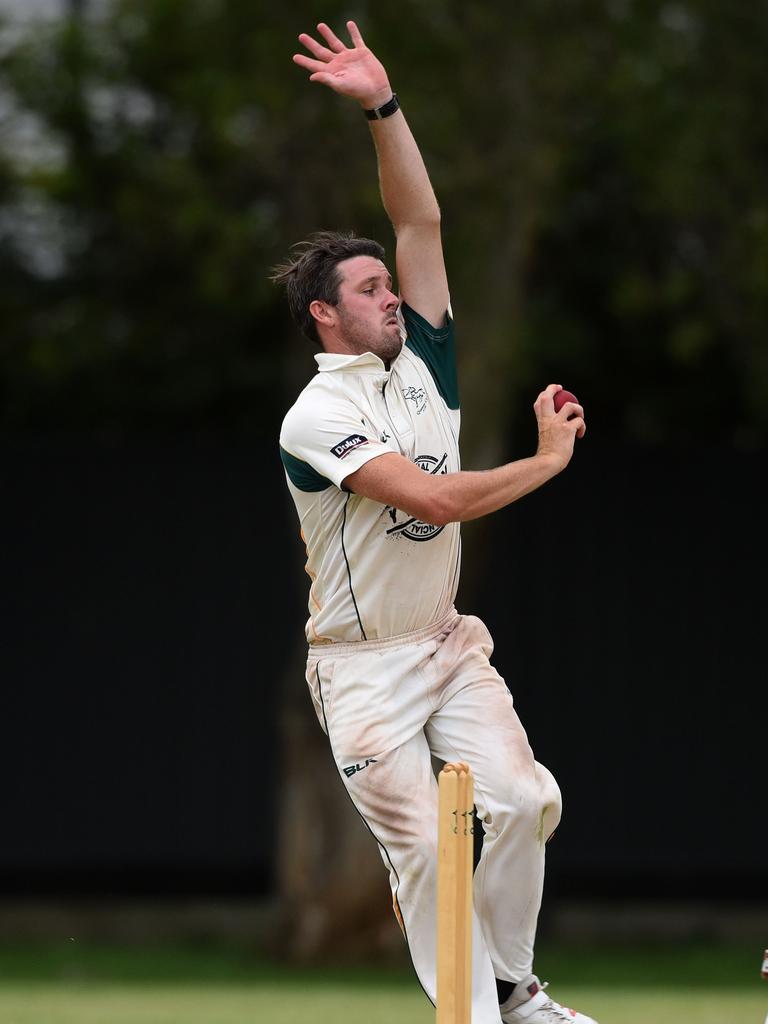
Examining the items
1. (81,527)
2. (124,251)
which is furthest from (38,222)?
(81,527)

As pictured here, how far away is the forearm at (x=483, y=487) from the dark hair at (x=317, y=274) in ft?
2.42

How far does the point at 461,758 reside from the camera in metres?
5.09

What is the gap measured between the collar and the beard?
0.03m

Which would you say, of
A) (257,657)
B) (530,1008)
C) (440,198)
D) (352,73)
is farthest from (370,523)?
(257,657)

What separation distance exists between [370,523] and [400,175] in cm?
103

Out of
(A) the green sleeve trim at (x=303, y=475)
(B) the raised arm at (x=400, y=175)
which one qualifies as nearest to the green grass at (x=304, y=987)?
(A) the green sleeve trim at (x=303, y=475)

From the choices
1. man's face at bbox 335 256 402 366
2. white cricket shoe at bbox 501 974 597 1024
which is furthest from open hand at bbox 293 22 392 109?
white cricket shoe at bbox 501 974 597 1024

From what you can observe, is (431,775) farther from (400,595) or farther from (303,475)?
(303,475)

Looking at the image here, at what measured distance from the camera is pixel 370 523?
5.09 meters

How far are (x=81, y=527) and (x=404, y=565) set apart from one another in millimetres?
6935

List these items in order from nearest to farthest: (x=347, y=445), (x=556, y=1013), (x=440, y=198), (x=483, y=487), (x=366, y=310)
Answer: (x=483, y=487) → (x=347, y=445) → (x=556, y=1013) → (x=366, y=310) → (x=440, y=198)

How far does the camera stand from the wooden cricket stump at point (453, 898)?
4.36 m

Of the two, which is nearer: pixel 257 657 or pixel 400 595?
pixel 400 595

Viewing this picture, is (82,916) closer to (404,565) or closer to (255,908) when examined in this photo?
(255,908)
